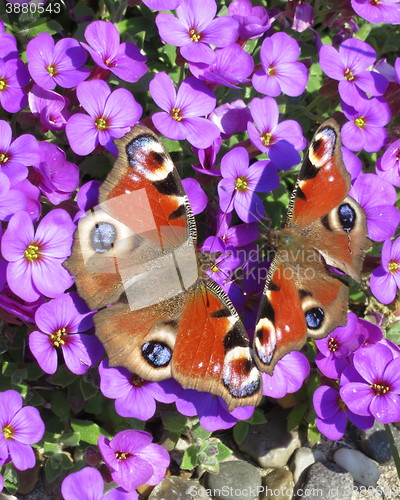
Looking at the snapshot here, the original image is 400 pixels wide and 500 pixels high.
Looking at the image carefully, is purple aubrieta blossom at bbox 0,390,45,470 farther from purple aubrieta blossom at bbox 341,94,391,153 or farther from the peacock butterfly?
purple aubrieta blossom at bbox 341,94,391,153

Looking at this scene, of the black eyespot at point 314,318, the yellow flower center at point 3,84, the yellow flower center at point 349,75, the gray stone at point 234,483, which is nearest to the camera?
the black eyespot at point 314,318

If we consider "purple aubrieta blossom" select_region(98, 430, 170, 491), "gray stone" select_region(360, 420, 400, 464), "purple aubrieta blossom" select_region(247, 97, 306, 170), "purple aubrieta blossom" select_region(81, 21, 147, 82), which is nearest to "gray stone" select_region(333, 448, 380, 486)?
"gray stone" select_region(360, 420, 400, 464)

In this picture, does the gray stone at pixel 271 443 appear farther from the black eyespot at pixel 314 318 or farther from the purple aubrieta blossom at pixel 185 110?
the purple aubrieta blossom at pixel 185 110

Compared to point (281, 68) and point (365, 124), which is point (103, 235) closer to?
point (281, 68)

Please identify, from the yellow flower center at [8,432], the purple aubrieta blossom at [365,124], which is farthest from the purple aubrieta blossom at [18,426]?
the purple aubrieta blossom at [365,124]

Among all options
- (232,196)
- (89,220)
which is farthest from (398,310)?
(89,220)

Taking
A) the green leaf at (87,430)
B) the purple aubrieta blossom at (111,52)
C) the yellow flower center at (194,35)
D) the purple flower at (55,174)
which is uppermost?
the yellow flower center at (194,35)

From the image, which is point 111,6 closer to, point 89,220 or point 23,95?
point 23,95
